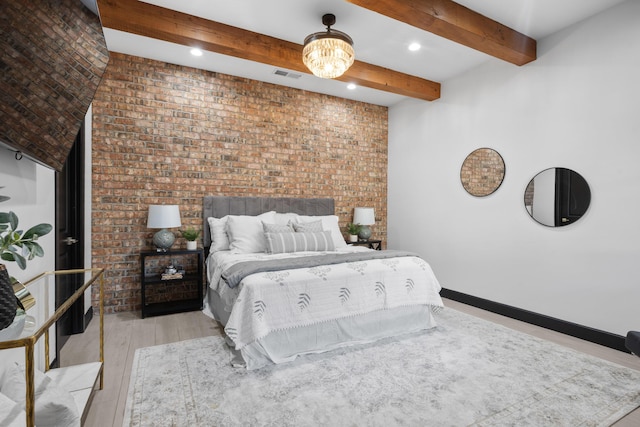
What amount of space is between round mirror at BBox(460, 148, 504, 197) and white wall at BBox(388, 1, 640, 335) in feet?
0.26

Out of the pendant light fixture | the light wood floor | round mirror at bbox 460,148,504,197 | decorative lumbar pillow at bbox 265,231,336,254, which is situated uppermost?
the pendant light fixture

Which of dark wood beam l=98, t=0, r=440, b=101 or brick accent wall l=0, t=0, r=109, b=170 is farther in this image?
dark wood beam l=98, t=0, r=440, b=101

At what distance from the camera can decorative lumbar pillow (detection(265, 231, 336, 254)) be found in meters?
3.66

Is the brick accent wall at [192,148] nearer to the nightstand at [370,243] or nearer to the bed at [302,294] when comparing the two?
the nightstand at [370,243]

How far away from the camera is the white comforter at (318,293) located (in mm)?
2418

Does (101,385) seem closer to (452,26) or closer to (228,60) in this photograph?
(228,60)

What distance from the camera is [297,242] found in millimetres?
3715

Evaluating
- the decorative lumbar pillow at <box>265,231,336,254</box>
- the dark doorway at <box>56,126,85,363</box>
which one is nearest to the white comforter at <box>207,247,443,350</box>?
the decorative lumbar pillow at <box>265,231,336,254</box>

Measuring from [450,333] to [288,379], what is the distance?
1.68 meters

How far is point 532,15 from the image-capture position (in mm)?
2967

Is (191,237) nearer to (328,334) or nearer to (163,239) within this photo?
(163,239)

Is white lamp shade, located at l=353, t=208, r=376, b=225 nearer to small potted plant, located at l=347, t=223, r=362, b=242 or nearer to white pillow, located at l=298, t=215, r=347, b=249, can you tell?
small potted plant, located at l=347, t=223, r=362, b=242

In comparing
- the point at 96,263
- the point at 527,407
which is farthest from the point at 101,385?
the point at 527,407

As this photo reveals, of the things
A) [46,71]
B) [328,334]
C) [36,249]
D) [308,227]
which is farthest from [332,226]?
[36,249]
